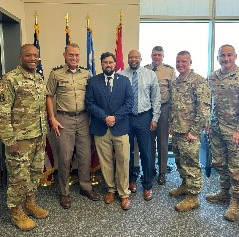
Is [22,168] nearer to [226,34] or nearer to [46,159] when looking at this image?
[46,159]

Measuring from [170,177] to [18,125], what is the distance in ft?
6.86

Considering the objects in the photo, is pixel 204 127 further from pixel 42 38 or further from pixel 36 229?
pixel 42 38

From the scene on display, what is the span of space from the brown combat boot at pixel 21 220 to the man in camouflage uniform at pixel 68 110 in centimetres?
42

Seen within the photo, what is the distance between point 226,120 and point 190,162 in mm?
519

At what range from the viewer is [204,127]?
8.46 ft

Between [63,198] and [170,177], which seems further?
[170,177]

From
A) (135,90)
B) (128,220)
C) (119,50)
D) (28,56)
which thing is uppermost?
(119,50)

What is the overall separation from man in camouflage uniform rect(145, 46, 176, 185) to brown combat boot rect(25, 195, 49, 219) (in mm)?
1411

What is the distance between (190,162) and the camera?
2.67 m

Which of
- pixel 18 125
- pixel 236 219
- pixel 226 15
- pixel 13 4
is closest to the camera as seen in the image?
pixel 18 125

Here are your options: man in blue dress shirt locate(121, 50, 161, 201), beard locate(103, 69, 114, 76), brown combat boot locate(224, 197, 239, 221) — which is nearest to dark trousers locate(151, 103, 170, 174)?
man in blue dress shirt locate(121, 50, 161, 201)

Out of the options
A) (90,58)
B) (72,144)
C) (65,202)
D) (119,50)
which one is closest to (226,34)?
(119,50)

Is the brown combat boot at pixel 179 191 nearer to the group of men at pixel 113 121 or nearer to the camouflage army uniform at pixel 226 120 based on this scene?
the group of men at pixel 113 121

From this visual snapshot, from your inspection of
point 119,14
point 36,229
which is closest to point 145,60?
point 119,14
